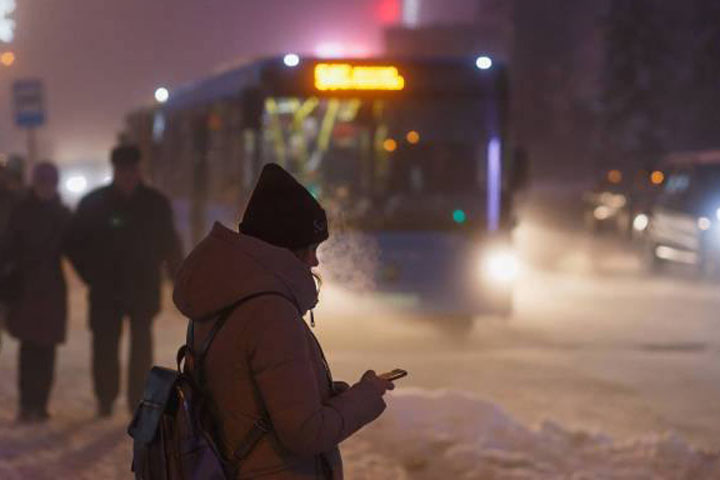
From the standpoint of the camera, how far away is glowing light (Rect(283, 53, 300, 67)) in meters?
12.9

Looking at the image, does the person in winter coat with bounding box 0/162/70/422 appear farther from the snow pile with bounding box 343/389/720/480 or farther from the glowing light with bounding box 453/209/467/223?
the glowing light with bounding box 453/209/467/223

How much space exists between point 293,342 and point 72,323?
11.5m

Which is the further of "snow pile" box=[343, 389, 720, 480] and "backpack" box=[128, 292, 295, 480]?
"snow pile" box=[343, 389, 720, 480]

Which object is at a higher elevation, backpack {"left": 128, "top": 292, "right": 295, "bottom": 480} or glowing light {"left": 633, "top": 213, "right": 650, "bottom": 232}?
backpack {"left": 128, "top": 292, "right": 295, "bottom": 480}

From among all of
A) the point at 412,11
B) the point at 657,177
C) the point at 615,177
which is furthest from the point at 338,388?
the point at 412,11

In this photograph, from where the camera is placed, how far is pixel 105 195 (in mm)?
8422

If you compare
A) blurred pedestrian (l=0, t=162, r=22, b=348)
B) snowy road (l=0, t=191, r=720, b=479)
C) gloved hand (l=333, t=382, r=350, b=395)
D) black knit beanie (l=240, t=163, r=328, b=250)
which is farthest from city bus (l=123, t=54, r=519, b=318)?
black knit beanie (l=240, t=163, r=328, b=250)

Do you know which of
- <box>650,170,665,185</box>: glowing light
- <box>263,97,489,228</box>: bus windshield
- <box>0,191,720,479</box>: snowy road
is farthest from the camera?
<box>650,170,665,185</box>: glowing light

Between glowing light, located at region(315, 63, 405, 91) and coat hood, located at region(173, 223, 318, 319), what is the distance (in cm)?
947

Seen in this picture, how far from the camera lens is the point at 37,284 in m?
8.57

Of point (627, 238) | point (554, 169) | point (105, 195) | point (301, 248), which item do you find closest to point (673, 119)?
point (627, 238)

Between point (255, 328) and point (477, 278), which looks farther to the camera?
point (477, 278)

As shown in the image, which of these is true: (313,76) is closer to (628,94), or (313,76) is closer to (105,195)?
(105,195)

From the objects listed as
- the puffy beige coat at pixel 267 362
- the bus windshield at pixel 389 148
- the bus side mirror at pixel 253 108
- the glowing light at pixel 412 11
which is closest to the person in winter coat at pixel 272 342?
the puffy beige coat at pixel 267 362
